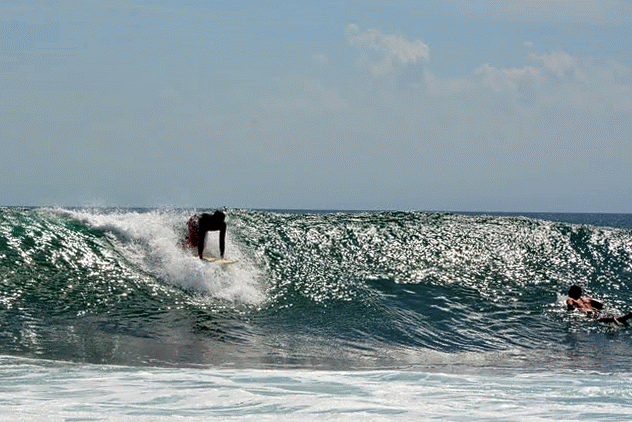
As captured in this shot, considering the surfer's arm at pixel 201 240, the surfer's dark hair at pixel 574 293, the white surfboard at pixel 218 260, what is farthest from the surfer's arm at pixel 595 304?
the surfer's arm at pixel 201 240

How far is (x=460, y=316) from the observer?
2192cm

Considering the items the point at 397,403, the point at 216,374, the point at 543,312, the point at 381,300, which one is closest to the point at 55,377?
the point at 216,374

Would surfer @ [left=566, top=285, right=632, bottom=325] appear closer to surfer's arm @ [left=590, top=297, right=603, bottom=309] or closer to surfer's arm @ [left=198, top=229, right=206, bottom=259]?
surfer's arm @ [left=590, top=297, right=603, bottom=309]

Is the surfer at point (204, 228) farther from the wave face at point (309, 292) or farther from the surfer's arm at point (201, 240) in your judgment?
the wave face at point (309, 292)

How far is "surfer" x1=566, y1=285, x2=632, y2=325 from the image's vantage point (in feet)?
72.5

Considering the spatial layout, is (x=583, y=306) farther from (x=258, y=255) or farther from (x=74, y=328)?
(x=74, y=328)

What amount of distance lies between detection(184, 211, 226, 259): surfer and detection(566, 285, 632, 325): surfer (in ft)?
27.2

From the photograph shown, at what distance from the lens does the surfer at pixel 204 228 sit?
23594mm

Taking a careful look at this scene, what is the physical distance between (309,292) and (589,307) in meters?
6.53

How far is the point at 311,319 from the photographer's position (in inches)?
819

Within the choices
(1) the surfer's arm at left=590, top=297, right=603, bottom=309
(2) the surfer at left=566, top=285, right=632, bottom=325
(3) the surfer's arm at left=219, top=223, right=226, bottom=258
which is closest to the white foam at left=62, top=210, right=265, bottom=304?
(3) the surfer's arm at left=219, top=223, right=226, bottom=258

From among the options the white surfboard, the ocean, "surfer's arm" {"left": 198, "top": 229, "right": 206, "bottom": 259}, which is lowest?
the ocean

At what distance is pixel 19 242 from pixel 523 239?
577 inches

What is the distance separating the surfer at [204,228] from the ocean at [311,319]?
14.3 inches
